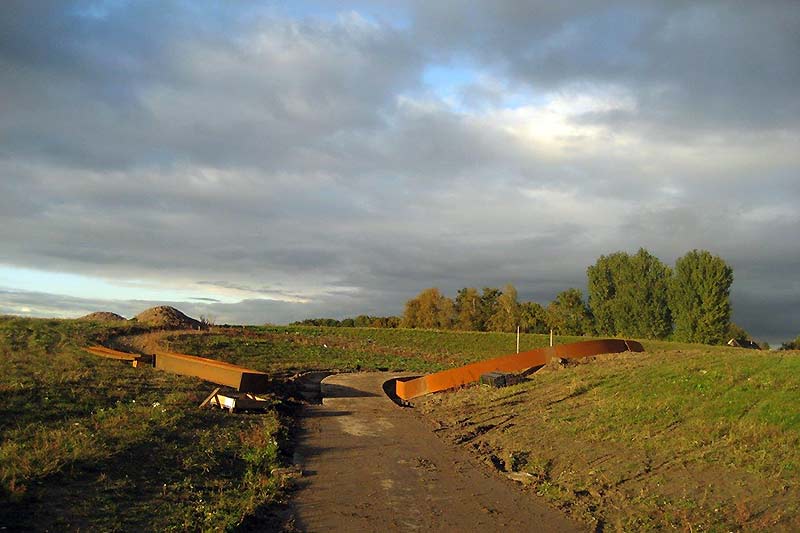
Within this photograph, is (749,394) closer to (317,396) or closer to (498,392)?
(498,392)

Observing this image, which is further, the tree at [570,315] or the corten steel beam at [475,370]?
the tree at [570,315]

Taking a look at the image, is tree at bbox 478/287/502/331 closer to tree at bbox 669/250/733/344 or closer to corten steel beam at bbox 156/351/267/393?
tree at bbox 669/250/733/344

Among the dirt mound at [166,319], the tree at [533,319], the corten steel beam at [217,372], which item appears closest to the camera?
the corten steel beam at [217,372]

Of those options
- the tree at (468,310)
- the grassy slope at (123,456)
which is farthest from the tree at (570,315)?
the grassy slope at (123,456)

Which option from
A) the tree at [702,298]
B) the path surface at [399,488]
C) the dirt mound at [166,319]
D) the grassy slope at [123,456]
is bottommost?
the path surface at [399,488]

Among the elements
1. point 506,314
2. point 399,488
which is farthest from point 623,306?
point 399,488

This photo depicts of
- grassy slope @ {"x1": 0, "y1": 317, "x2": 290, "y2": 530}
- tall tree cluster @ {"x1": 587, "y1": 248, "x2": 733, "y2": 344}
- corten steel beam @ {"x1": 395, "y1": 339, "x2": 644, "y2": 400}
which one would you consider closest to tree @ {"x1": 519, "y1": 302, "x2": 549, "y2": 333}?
tall tree cluster @ {"x1": 587, "y1": 248, "x2": 733, "y2": 344}

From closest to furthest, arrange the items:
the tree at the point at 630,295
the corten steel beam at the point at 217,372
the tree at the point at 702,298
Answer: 1. the corten steel beam at the point at 217,372
2. the tree at the point at 702,298
3. the tree at the point at 630,295

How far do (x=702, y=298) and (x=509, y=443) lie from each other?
5820 centimetres

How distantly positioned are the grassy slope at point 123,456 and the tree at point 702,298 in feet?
188

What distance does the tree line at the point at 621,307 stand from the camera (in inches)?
2472

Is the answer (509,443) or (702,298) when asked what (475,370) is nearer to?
(509,443)

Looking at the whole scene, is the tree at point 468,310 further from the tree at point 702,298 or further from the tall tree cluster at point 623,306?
the tree at point 702,298

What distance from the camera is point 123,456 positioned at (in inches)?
384
